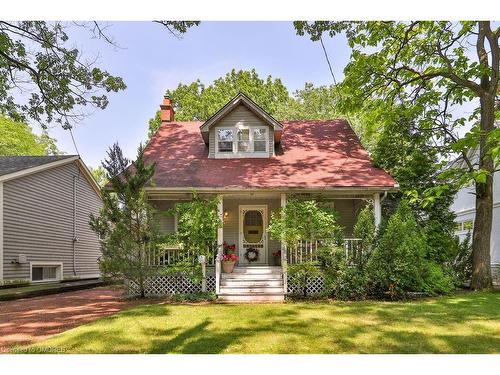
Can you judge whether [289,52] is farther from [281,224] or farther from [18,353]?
[18,353]

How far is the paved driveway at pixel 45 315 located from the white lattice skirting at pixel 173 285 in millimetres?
834

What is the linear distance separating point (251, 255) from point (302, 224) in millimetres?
2593

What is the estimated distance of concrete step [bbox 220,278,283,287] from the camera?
883 cm

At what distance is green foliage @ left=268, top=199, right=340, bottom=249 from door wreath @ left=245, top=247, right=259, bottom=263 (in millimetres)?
1983

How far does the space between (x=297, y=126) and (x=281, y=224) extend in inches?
222

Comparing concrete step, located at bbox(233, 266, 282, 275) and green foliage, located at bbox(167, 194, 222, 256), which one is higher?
green foliage, located at bbox(167, 194, 222, 256)

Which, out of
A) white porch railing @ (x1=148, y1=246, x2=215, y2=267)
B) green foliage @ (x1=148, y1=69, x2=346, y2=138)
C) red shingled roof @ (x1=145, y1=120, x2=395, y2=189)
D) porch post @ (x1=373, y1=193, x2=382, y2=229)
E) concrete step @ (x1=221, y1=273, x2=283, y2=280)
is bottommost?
concrete step @ (x1=221, y1=273, x2=283, y2=280)

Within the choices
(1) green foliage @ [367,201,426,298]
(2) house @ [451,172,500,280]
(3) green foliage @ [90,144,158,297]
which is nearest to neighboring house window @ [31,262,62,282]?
(3) green foliage @ [90,144,158,297]

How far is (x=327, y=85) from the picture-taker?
28969 millimetres

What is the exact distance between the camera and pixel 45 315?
6648 mm

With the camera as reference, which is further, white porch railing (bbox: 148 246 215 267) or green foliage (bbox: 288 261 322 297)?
white porch railing (bbox: 148 246 215 267)

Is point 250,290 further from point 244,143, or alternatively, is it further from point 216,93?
point 216,93

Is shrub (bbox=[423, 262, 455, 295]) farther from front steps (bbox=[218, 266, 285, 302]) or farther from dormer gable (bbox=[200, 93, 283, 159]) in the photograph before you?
dormer gable (bbox=[200, 93, 283, 159])
